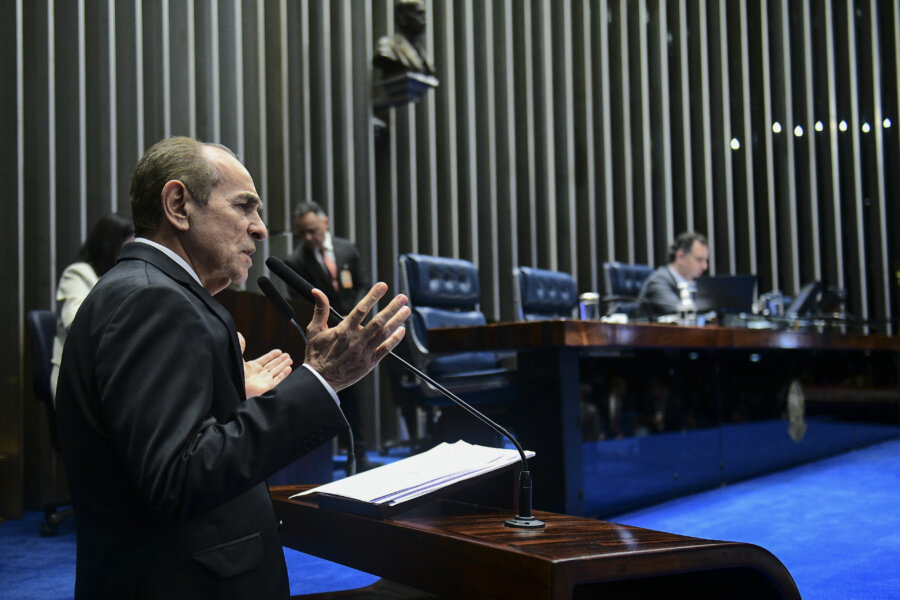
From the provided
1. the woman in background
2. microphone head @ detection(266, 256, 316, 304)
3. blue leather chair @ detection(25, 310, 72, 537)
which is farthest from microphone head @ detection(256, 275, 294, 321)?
blue leather chair @ detection(25, 310, 72, 537)

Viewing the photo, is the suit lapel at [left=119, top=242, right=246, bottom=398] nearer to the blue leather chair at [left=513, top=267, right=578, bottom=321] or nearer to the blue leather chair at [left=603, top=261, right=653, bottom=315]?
the blue leather chair at [left=513, top=267, right=578, bottom=321]

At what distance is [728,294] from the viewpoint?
3.68 meters

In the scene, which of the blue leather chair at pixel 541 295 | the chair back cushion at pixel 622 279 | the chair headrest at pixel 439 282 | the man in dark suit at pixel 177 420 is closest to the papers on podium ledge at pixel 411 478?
the man in dark suit at pixel 177 420

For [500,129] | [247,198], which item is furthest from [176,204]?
[500,129]

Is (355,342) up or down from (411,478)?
up

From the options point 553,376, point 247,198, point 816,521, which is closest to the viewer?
point 247,198

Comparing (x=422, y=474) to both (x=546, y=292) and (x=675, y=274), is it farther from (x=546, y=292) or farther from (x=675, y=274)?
(x=675, y=274)

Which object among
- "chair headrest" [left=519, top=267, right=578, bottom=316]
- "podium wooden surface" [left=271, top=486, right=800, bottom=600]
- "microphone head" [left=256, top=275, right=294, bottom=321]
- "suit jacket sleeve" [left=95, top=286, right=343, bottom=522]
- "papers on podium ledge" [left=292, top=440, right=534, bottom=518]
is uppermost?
"chair headrest" [left=519, top=267, right=578, bottom=316]

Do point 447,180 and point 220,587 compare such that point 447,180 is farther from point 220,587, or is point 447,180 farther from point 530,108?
point 220,587

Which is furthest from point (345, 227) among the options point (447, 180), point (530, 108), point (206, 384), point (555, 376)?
point (206, 384)

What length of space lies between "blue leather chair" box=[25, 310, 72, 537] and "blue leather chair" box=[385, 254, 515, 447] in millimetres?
1384

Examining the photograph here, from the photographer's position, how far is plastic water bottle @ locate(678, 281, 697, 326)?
3411mm

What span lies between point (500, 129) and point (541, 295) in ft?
6.60

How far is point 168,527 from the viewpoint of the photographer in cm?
85
